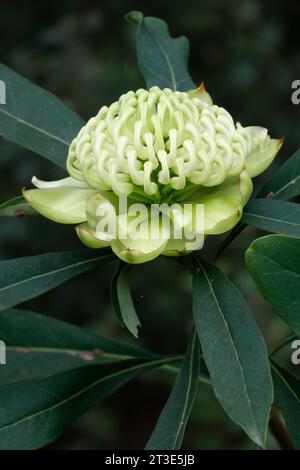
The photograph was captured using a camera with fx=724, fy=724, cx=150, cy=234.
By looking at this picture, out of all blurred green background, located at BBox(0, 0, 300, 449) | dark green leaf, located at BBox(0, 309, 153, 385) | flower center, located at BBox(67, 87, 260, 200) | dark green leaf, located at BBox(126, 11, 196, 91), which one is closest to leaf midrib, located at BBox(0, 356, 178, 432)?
dark green leaf, located at BBox(0, 309, 153, 385)

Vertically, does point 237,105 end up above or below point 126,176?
below

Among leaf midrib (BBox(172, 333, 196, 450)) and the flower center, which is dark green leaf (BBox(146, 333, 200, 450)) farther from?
the flower center

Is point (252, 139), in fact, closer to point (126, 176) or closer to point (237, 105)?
point (126, 176)

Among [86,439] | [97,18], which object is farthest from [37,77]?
[86,439]

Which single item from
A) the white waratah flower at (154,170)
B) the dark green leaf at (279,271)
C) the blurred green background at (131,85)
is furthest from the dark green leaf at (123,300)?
the blurred green background at (131,85)

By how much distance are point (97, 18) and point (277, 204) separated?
272 cm

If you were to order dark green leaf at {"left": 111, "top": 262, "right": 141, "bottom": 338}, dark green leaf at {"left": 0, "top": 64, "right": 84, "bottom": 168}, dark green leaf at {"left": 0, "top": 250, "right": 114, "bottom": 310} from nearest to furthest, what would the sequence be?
1. dark green leaf at {"left": 111, "top": 262, "right": 141, "bottom": 338}
2. dark green leaf at {"left": 0, "top": 250, "right": 114, "bottom": 310}
3. dark green leaf at {"left": 0, "top": 64, "right": 84, "bottom": 168}

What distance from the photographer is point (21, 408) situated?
1.50 meters

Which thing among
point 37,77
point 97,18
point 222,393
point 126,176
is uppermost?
point 126,176

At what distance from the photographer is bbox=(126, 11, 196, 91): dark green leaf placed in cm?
181

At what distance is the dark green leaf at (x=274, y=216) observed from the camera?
1340 millimetres

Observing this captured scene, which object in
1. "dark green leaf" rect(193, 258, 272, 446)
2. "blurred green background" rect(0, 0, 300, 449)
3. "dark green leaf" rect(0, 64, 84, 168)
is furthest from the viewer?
"blurred green background" rect(0, 0, 300, 449)

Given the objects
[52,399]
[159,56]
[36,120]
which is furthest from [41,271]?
[159,56]

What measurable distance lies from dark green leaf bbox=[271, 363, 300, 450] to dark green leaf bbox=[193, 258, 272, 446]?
31 centimetres
